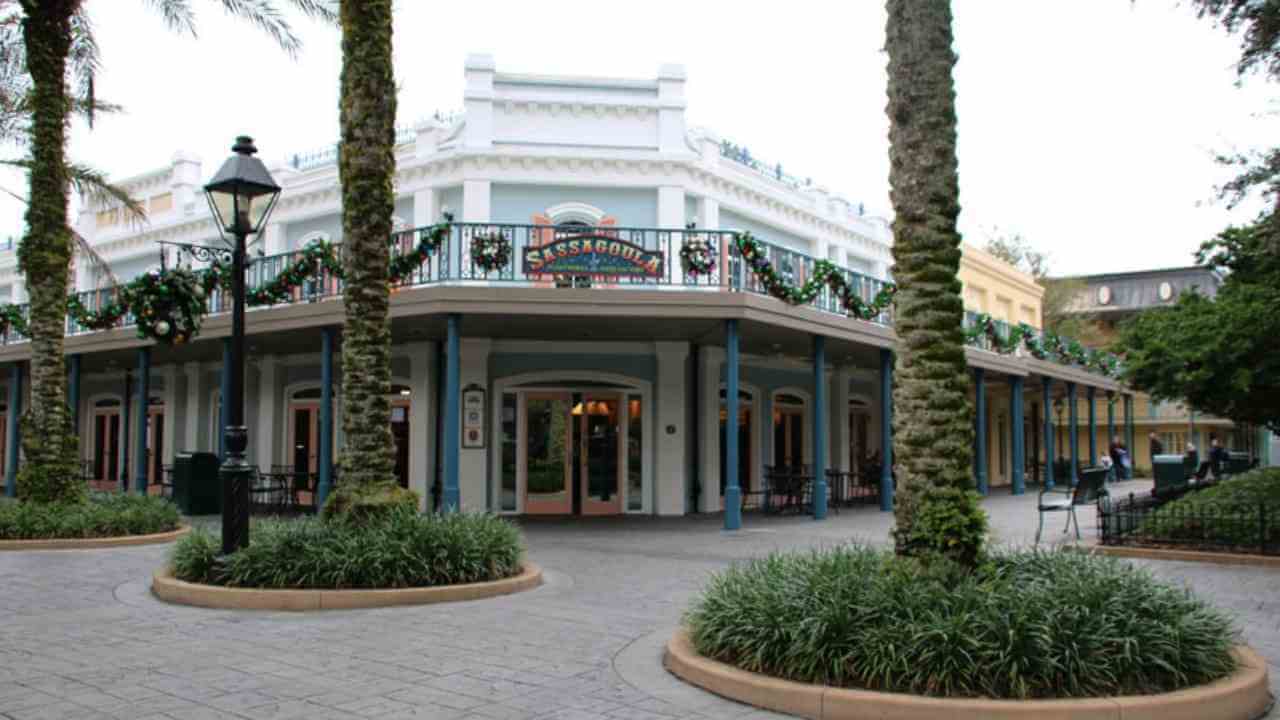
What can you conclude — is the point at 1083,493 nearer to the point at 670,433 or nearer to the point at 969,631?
the point at 670,433

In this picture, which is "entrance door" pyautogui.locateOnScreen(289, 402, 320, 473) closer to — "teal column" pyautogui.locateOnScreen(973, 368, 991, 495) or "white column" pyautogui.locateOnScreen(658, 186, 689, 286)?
"white column" pyautogui.locateOnScreen(658, 186, 689, 286)

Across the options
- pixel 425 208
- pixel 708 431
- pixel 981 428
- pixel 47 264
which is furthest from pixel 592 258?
pixel 981 428

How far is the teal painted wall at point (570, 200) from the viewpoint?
1975cm

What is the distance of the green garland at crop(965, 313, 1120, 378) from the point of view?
80.5 feet

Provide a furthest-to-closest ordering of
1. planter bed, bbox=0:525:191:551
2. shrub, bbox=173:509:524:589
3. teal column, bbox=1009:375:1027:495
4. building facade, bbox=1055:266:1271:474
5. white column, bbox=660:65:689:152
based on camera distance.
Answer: building facade, bbox=1055:266:1271:474 → teal column, bbox=1009:375:1027:495 → white column, bbox=660:65:689:152 → planter bed, bbox=0:525:191:551 → shrub, bbox=173:509:524:589

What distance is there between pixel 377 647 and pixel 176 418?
1986 centimetres

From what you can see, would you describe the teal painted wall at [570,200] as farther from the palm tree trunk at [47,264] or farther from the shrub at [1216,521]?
the shrub at [1216,521]

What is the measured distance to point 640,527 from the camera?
16453 millimetres

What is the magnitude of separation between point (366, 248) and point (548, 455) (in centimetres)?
926

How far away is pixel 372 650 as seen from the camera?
7.03 metres

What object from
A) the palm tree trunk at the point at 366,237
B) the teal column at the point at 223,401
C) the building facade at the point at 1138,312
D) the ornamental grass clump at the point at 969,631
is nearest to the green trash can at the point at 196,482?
the teal column at the point at 223,401

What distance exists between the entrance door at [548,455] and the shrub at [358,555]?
8.70m

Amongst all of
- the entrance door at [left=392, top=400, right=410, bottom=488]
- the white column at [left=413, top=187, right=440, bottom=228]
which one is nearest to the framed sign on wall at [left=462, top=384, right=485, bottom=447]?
the entrance door at [left=392, top=400, right=410, bottom=488]

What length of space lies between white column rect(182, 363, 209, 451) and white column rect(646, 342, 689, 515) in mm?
11735
